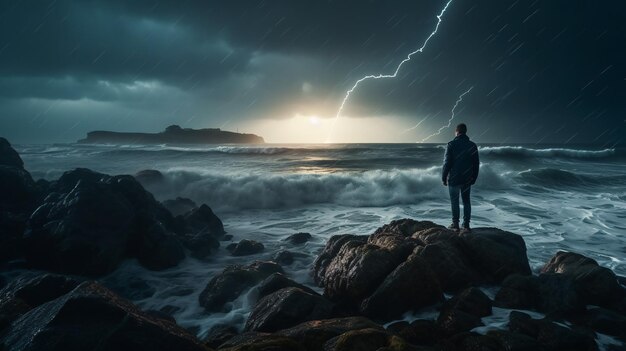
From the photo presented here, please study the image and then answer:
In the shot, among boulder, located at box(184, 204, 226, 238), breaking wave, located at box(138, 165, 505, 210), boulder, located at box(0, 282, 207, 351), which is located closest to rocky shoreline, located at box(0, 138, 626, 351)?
boulder, located at box(0, 282, 207, 351)

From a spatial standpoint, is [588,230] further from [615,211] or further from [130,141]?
[130,141]

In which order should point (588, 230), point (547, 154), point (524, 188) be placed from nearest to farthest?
point (588, 230)
point (524, 188)
point (547, 154)

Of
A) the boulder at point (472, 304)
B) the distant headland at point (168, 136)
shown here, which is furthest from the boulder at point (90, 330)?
the distant headland at point (168, 136)

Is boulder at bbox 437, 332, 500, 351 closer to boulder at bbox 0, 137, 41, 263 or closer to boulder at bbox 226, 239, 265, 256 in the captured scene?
boulder at bbox 226, 239, 265, 256

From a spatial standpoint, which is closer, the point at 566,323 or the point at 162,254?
the point at 566,323

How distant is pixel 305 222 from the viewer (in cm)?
1458

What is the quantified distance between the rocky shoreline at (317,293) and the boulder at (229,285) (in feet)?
0.09

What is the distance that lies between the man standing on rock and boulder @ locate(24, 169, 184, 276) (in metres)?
7.21

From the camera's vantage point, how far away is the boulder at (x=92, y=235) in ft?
27.8

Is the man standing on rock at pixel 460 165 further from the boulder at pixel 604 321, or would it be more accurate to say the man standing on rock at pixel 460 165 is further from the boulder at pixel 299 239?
the boulder at pixel 299 239

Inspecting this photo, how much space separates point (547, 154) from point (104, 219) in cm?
5114

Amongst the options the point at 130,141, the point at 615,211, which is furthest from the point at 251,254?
the point at 130,141

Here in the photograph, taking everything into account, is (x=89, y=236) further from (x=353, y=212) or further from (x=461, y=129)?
(x=353, y=212)

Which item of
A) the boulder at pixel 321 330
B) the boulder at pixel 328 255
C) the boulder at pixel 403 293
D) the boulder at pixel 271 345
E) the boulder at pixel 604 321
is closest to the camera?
the boulder at pixel 271 345
